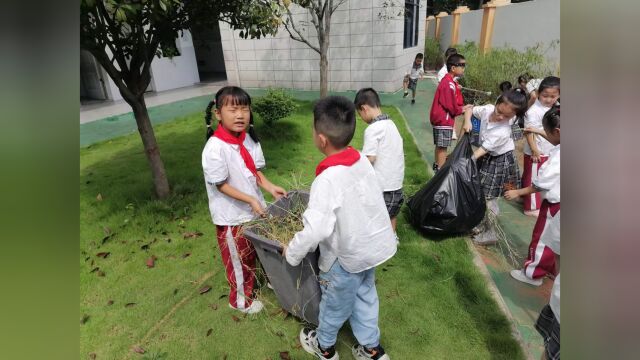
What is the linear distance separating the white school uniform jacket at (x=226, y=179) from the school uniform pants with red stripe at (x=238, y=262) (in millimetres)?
99

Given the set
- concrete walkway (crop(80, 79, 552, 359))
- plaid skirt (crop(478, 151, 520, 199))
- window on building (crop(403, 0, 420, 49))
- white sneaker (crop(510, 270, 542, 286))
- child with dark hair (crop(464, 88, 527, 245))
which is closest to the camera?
concrete walkway (crop(80, 79, 552, 359))

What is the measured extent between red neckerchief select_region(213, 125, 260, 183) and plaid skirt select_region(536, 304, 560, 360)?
186 centimetres

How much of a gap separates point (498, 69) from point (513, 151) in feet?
17.4

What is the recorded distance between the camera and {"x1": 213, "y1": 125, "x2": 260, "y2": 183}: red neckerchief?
2377 mm

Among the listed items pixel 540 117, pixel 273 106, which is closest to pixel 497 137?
pixel 540 117

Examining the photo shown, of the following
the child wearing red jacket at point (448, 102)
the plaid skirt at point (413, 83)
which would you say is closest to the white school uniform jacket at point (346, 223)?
the child wearing red jacket at point (448, 102)

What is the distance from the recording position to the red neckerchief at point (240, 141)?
2.38 m

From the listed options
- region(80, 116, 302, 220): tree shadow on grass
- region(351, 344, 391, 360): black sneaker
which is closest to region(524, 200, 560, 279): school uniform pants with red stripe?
region(351, 344, 391, 360): black sneaker

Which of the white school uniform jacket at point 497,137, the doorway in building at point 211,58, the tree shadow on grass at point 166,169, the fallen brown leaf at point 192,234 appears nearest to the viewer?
the white school uniform jacket at point 497,137

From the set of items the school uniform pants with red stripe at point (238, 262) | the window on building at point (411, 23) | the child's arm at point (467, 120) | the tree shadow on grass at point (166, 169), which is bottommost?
the tree shadow on grass at point (166, 169)

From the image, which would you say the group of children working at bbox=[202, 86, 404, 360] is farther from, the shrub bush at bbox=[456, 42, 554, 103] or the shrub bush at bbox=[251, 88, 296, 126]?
the shrub bush at bbox=[456, 42, 554, 103]

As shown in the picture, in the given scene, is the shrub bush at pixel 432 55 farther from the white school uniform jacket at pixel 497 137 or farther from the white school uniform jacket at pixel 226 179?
the white school uniform jacket at pixel 226 179

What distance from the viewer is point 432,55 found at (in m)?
15.8
